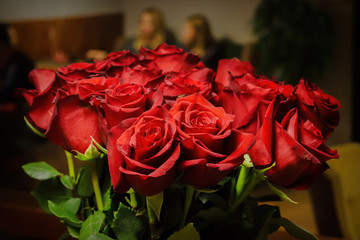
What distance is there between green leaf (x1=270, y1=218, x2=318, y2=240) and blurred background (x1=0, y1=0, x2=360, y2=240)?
5.44 ft

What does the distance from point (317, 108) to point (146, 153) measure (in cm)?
19

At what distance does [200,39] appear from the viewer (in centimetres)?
271

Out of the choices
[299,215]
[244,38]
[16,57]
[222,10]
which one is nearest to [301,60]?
[244,38]

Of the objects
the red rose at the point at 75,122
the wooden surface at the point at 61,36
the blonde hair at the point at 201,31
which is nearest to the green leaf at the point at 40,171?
the red rose at the point at 75,122

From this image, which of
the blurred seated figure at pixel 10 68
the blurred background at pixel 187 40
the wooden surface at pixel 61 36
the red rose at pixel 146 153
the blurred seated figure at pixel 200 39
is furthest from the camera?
the blurred seated figure at pixel 200 39

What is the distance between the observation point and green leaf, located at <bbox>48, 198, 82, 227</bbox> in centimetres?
41

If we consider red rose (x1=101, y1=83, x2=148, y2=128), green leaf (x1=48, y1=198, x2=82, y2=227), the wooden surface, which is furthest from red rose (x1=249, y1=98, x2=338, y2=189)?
the wooden surface

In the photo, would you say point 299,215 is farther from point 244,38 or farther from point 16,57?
point 16,57

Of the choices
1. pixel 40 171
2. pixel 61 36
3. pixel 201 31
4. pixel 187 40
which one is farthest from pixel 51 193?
pixel 201 31

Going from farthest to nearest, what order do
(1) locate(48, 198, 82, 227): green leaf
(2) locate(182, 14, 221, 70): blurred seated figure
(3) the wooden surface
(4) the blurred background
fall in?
(2) locate(182, 14, 221, 70): blurred seated figure
(3) the wooden surface
(4) the blurred background
(1) locate(48, 198, 82, 227): green leaf

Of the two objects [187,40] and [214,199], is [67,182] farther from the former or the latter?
[187,40]

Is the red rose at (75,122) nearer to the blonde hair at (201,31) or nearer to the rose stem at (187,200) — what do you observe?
the rose stem at (187,200)

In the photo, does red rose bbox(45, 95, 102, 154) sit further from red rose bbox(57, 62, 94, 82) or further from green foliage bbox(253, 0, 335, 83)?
green foliage bbox(253, 0, 335, 83)

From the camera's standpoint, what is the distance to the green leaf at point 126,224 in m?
0.37
